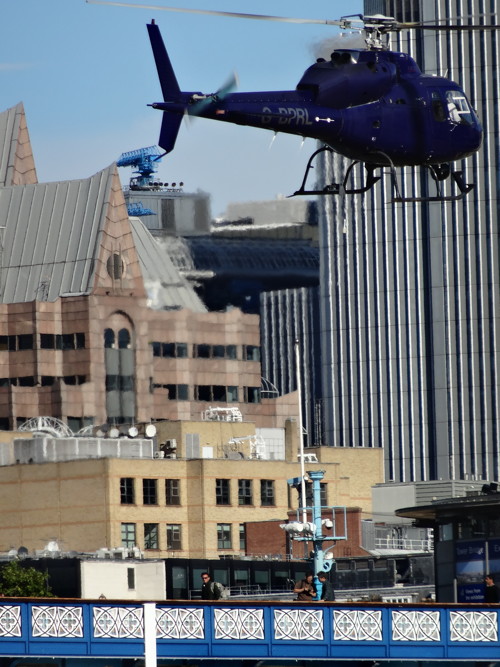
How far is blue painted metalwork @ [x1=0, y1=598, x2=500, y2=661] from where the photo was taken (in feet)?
224

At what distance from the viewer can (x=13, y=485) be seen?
168125mm

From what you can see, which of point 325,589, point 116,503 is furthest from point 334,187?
point 116,503

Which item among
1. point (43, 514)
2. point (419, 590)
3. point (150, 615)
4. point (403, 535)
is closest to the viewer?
point (150, 615)

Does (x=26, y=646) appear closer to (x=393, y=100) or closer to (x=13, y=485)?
(x=393, y=100)

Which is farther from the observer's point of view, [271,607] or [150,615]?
[271,607]

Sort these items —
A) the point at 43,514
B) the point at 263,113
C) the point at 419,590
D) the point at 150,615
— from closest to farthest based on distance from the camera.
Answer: the point at 150,615 < the point at 263,113 < the point at 419,590 < the point at 43,514

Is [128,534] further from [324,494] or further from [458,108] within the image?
[458,108]

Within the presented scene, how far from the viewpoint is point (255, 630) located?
2736 inches

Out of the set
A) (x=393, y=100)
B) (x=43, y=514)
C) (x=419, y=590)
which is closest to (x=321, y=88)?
(x=393, y=100)

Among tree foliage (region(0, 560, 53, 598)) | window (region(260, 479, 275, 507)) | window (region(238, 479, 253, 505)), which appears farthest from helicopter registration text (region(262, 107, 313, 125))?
window (region(260, 479, 275, 507))

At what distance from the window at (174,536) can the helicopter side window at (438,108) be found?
95.9 meters

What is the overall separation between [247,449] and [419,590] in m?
59.1

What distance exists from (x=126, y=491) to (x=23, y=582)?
38.9 meters

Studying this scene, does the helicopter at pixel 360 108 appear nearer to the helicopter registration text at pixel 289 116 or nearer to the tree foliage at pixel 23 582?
the helicopter registration text at pixel 289 116
